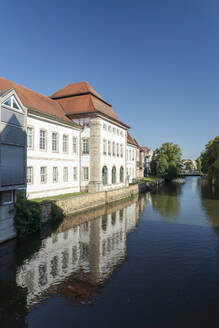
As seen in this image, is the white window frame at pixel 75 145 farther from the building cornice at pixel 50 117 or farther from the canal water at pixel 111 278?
the canal water at pixel 111 278

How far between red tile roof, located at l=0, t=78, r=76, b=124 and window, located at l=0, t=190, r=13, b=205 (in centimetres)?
1101

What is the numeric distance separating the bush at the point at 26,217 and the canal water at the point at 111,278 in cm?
84

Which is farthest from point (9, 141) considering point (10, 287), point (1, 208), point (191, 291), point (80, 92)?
point (80, 92)

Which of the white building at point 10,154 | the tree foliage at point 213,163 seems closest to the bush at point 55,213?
the white building at point 10,154

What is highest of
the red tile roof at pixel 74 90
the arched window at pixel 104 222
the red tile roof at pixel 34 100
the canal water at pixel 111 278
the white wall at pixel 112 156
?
the red tile roof at pixel 74 90

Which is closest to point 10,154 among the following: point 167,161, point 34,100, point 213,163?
point 34,100

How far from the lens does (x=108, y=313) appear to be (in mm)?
8578

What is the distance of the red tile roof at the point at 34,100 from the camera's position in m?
25.6

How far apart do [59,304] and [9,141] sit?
10.1 m

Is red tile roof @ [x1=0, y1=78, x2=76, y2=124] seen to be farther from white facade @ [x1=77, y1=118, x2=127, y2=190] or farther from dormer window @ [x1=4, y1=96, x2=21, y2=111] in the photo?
dormer window @ [x1=4, y1=96, x2=21, y2=111]

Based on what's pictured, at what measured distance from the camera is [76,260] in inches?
535

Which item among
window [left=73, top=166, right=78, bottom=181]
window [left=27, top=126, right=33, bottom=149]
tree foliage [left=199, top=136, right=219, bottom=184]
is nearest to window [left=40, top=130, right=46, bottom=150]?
window [left=27, top=126, right=33, bottom=149]

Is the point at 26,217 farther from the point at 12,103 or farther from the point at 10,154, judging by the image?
the point at 12,103

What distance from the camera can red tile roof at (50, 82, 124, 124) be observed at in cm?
3309
